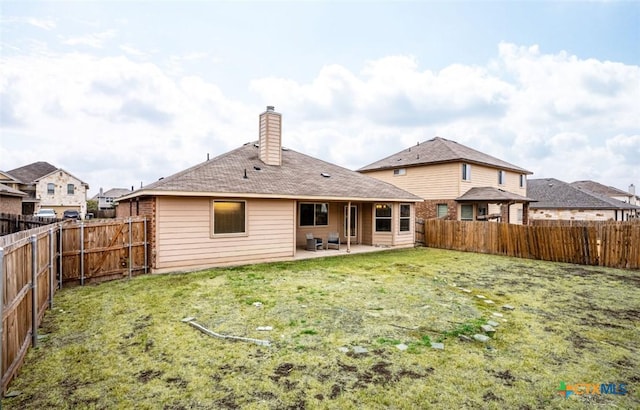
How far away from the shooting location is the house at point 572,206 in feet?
91.9

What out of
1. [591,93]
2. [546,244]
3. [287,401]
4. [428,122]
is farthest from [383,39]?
[287,401]

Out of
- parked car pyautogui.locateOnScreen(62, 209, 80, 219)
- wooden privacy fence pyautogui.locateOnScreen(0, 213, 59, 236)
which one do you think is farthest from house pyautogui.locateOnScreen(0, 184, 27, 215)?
parked car pyautogui.locateOnScreen(62, 209, 80, 219)

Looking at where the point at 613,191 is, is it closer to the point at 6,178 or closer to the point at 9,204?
the point at 9,204

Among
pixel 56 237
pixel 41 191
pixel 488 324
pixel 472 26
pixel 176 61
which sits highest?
pixel 472 26

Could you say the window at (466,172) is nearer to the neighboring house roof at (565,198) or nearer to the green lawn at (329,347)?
the green lawn at (329,347)

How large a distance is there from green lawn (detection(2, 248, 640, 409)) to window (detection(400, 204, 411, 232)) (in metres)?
7.39

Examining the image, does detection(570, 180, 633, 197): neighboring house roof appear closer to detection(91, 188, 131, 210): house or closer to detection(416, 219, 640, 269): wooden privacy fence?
detection(416, 219, 640, 269): wooden privacy fence

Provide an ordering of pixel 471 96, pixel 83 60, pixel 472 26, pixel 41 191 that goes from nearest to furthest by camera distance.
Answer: pixel 83 60 → pixel 472 26 → pixel 471 96 → pixel 41 191

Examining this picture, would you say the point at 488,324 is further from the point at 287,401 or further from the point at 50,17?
the point at 50,17

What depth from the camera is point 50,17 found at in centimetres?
1216

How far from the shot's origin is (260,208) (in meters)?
11.3

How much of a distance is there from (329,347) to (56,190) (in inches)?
2040

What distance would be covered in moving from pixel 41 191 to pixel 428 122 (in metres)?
47.6

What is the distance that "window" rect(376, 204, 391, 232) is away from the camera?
15.3 metres
